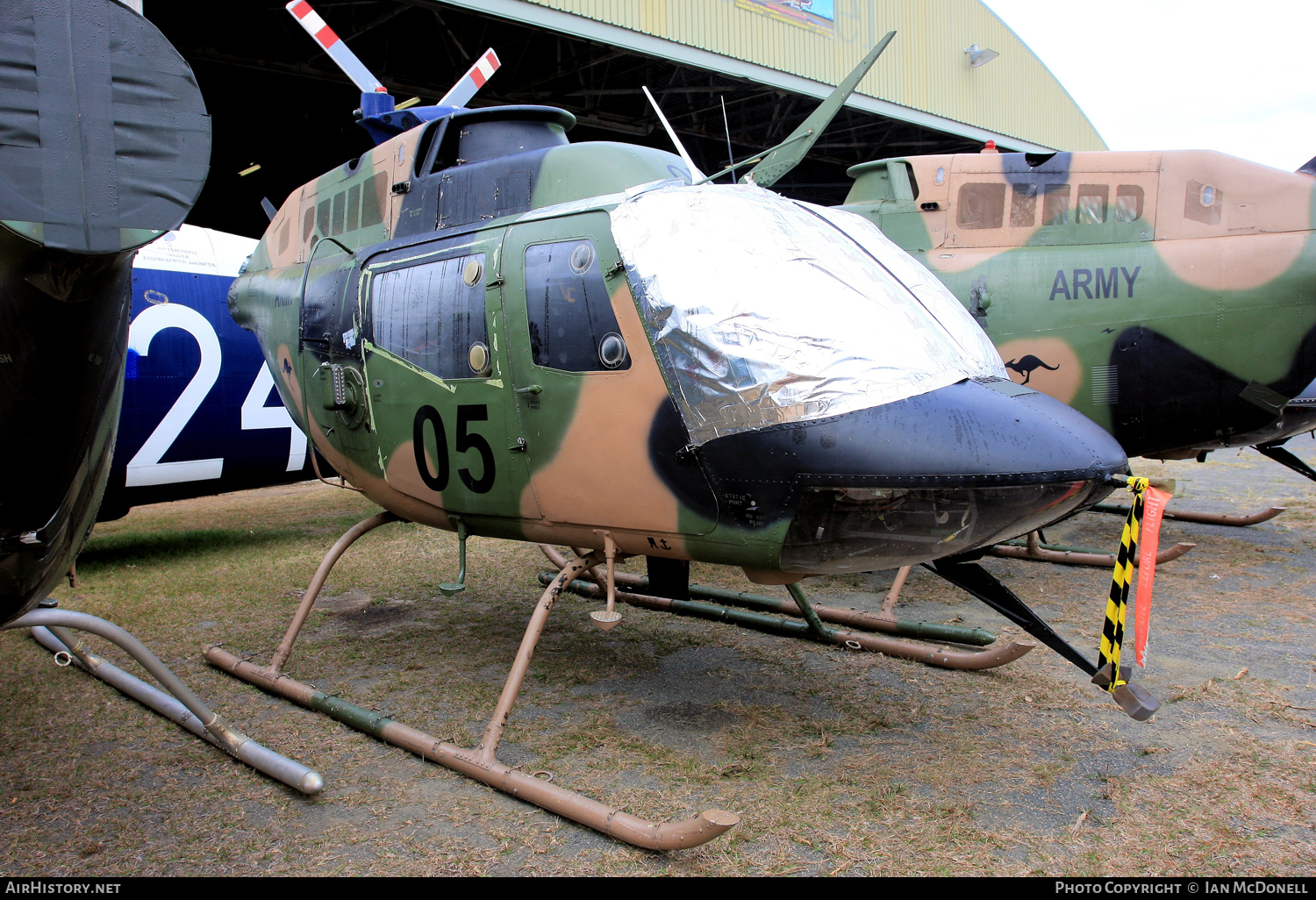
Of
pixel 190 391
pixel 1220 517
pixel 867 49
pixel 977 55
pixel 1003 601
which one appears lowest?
pixel 1220 517

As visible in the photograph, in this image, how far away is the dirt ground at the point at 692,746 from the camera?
302 centimetres

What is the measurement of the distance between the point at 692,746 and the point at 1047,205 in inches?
203

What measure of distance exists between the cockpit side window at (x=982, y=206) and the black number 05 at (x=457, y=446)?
15.3ft

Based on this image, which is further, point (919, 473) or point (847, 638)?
point (847, 638)

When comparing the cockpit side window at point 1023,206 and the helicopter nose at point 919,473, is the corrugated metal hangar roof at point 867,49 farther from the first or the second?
the helicopter nose at point 919,473

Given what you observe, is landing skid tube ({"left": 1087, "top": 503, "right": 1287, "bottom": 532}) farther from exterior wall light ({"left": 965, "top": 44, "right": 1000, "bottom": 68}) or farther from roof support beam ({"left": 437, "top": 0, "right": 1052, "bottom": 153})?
exterior wall light ({"left": 965, "top": 44, "right": 1000, "bottom": 68})

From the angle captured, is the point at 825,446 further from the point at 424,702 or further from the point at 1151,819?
the point at 424,702

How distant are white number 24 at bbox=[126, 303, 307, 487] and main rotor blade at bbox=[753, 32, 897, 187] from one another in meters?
5.02

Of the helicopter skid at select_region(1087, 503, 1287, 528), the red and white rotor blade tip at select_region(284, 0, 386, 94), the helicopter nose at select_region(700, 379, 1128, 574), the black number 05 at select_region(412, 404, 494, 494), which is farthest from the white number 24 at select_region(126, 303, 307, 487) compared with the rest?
the helicopter skid at select_region(1087, 503, 1287, 528)

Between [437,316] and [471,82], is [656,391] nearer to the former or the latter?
[437,316]

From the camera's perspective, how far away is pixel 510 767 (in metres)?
3.65

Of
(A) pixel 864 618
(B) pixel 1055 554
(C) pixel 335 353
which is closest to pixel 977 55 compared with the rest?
(B) pixel 1055 554

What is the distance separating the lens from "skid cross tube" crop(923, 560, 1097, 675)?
3217 mm

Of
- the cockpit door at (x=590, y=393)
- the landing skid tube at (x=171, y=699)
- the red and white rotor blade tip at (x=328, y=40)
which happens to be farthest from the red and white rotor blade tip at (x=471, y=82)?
the landing skid tube at (x=171, y=699)
